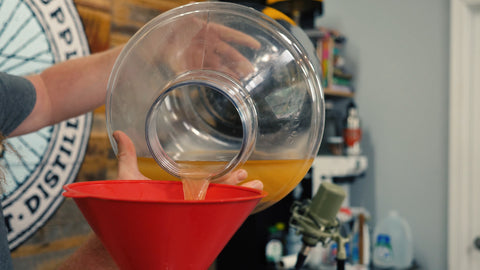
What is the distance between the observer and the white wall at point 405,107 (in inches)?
103

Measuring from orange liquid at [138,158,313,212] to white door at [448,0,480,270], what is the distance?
2.18 metres

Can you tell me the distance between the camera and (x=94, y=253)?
2.49 feet

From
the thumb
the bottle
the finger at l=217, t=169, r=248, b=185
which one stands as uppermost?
the bottle

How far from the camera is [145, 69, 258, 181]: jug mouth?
0.61 meters

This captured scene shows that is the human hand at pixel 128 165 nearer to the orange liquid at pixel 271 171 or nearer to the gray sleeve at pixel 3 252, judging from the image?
the orange liquid at pixel 271 171

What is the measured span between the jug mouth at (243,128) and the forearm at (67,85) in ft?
1.55

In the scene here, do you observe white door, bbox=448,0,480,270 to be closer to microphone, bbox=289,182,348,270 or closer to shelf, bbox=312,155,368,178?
shelf, bbox=312,155,368,178

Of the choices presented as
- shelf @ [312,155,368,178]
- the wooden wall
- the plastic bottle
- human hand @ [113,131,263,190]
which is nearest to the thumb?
human hand @ [113,131,263,190]

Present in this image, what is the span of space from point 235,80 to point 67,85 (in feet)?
1.83

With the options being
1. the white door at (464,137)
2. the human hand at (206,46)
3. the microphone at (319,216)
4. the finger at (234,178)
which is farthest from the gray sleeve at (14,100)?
the white door at (464,137)

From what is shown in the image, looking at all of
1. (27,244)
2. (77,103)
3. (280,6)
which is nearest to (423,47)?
(280,6)

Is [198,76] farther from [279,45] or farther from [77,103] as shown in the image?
[77,103]

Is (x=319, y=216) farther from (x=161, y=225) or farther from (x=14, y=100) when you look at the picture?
(x=14, y=100)

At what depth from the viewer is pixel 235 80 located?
650mm
